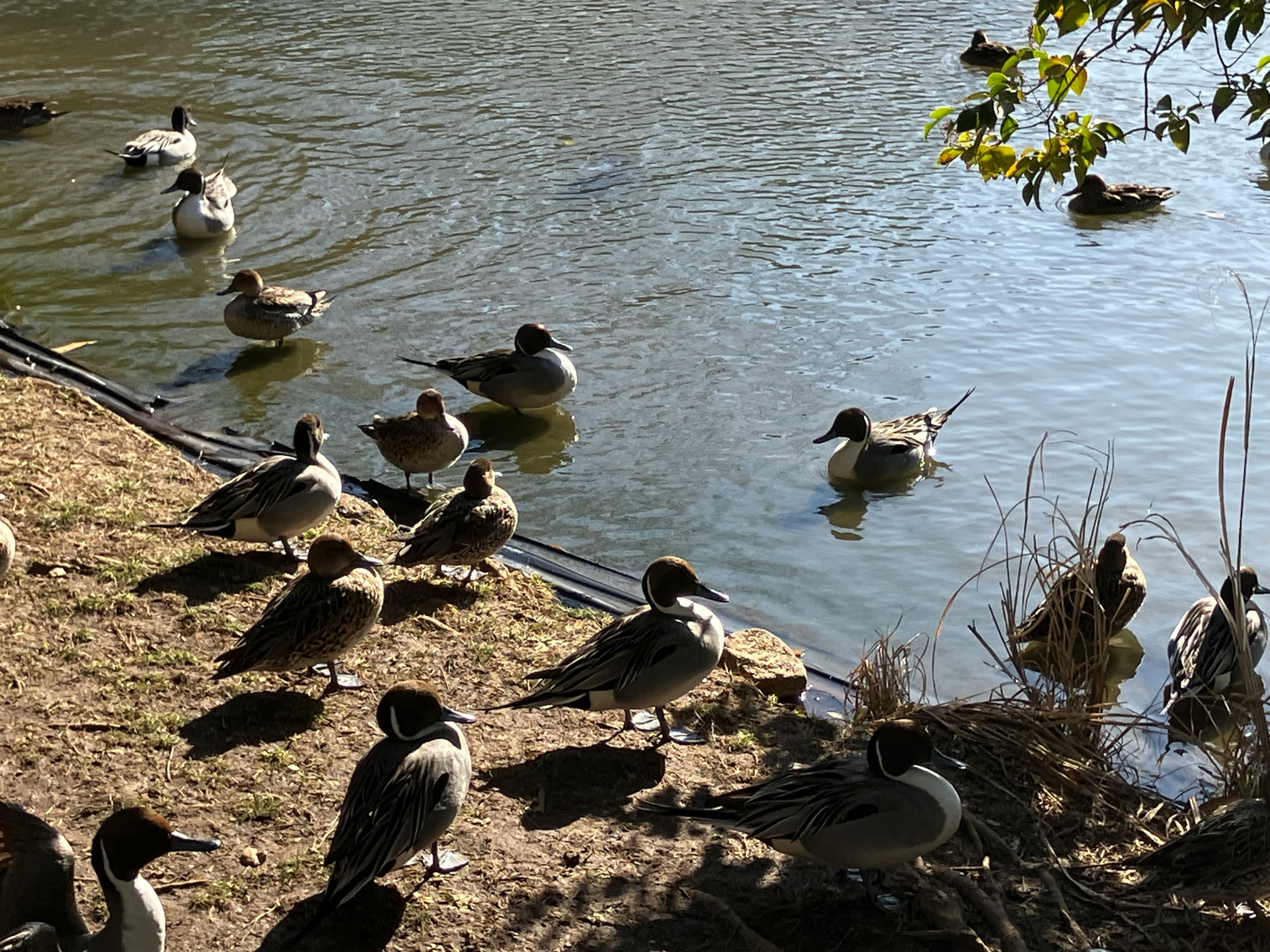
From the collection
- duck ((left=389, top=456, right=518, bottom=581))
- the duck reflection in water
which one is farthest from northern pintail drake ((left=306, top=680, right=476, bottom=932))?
the duck reflection in water

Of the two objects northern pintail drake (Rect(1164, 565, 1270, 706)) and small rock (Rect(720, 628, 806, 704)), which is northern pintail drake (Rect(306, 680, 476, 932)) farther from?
northern pintail drake (Rect(1164, 565, 1270, 706))

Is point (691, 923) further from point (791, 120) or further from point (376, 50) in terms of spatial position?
point (376, 50)

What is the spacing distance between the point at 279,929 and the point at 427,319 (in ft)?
22.9


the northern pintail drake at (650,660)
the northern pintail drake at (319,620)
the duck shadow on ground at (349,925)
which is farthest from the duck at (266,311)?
the duck shadow on ground at (349,925)

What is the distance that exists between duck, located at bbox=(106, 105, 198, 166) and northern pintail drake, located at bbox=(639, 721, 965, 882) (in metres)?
11.5

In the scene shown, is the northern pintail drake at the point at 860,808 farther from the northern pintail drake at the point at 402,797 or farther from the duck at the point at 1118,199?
the duck at the point at 1118,199

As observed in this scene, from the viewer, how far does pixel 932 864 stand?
471 centimetres

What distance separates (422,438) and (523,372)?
1309 mm

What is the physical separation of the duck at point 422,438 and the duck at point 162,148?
709 centimetres

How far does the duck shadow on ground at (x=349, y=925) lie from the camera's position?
426 centimetres

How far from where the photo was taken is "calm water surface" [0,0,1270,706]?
834 cm

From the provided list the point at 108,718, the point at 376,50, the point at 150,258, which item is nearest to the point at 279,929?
the point at 108,718

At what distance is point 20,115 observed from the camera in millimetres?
14695

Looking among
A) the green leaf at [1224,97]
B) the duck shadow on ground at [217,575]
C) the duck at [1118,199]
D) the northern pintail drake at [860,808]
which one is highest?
the green leaf at [1224,97]
